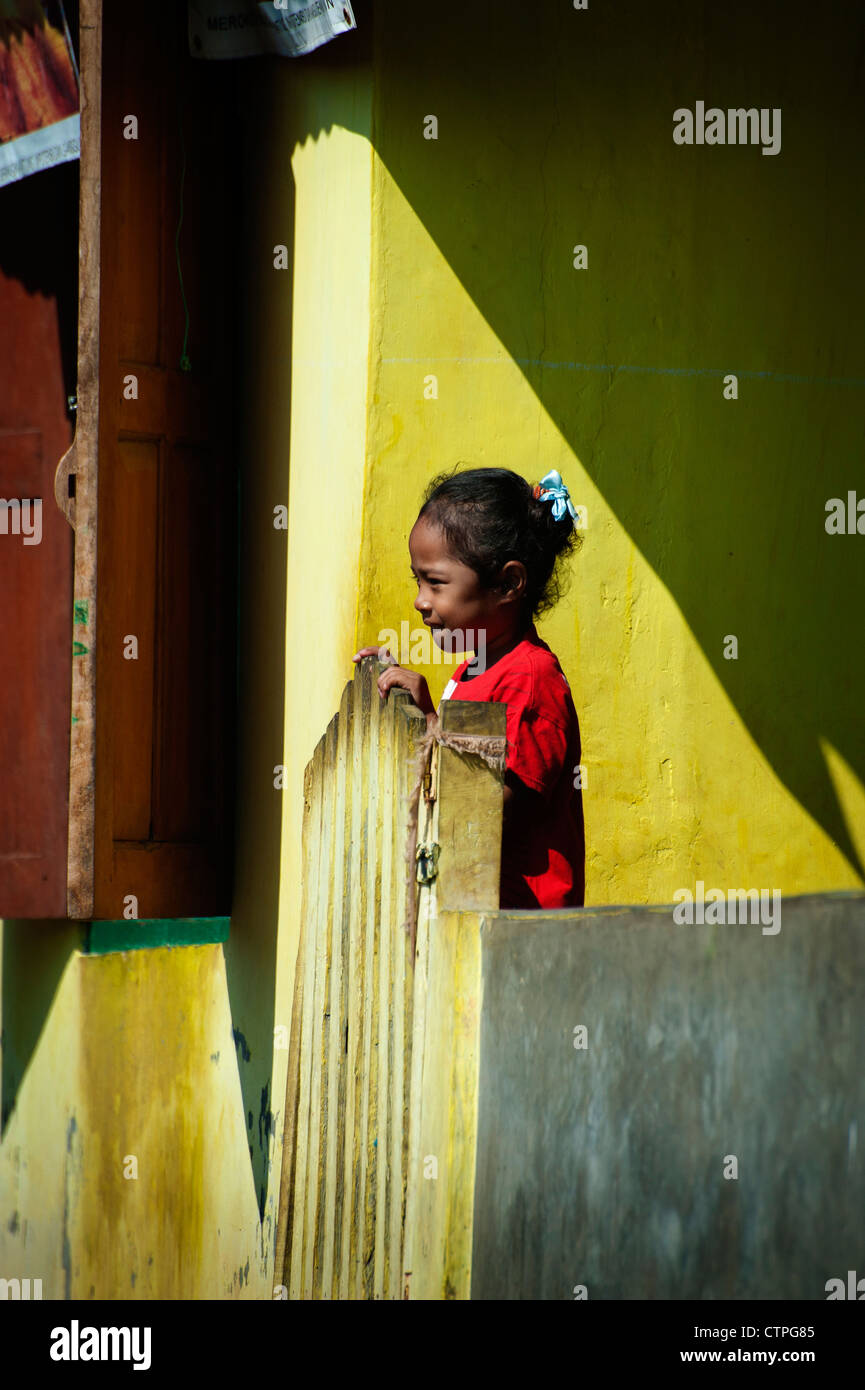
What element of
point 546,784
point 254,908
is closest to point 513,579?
point 546,784

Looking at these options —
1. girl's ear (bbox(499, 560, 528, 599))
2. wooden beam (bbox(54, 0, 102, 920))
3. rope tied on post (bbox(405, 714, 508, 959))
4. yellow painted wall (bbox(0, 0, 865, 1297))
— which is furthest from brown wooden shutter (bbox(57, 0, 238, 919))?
rope tied on post (bbox(405, 714, 508, 959))

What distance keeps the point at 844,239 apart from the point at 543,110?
100 centimetres

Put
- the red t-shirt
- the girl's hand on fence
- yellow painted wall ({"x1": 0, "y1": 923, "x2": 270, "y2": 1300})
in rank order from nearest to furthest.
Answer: the girl's hand on fence → the red t-shirt → yellow painted wall ({"x1": 0, "y1": 923, "x2": 270, "y2": 1300})

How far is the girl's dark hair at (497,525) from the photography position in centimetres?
359

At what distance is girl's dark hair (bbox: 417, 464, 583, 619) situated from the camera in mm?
3586

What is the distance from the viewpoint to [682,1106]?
9.73 feet

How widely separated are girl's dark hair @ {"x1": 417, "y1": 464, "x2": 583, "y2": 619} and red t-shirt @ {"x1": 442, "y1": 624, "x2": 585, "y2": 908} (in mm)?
207

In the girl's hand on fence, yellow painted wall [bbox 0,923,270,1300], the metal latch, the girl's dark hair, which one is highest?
the girl's dark hair

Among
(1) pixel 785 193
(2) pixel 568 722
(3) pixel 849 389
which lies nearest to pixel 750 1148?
(2) pixel 568 722

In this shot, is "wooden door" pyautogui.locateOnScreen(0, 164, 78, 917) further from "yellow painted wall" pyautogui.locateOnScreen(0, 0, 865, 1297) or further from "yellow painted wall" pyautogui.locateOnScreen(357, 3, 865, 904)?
"yellow painted wall" pyautogui.locateOnScreen(357, 3, 865, 904)

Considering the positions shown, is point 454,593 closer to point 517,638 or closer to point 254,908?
point 517,638

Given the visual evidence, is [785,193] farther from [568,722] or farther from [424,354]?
[568,722]

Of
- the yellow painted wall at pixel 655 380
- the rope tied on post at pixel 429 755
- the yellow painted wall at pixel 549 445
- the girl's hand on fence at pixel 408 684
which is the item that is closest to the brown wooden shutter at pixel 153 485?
the yellow painted wall at pixel 549 445

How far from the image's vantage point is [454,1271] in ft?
9.16
